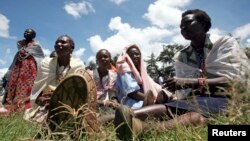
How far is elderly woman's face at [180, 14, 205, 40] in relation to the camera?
396 cm

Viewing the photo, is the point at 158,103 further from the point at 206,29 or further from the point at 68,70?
the point at 68,70

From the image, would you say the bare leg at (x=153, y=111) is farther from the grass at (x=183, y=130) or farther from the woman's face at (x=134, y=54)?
the woman's face at (x=134, y=54)

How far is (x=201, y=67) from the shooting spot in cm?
407

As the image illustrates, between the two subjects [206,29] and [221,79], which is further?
[206,29]

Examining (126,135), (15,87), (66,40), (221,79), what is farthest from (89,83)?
(15,87)

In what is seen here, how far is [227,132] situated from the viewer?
74.7 inches

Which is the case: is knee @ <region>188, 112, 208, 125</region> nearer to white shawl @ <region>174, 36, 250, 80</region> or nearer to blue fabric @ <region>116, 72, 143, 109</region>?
white shawl @ <region>174, 36, 250, 80</region>

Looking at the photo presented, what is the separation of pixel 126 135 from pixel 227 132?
2.81ft

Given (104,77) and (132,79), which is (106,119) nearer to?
(132,79)

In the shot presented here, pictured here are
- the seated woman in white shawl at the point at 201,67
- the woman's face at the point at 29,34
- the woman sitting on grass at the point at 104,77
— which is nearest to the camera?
the seated woman in white shawl at the point at 201,67

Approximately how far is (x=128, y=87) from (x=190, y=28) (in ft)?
3.72

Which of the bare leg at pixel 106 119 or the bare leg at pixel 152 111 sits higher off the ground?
the bare leg at pixel 152 111

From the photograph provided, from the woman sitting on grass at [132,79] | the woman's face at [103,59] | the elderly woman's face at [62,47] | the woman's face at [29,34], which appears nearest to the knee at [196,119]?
the woman sitting on grass at [132,79]

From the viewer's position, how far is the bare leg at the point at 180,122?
2.92 m
